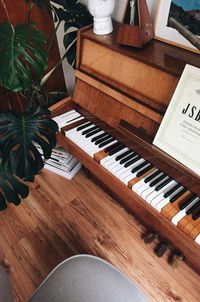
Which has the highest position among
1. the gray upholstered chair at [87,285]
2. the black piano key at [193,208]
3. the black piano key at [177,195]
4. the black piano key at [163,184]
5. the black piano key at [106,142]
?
the black piano key at [193,208]

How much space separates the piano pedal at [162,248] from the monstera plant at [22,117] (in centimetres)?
80

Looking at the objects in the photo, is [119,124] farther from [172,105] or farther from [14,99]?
[14,99]

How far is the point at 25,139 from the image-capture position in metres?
1.05

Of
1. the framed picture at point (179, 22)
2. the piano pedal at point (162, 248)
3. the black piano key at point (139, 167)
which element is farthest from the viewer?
the piano pedal at point (162, 248)

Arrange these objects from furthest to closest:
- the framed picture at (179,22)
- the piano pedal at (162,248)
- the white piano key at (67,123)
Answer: the piano pedal at (162,248) → the white piano key at (67,123) → the framed picture at (179,22)

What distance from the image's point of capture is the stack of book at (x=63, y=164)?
1641mm

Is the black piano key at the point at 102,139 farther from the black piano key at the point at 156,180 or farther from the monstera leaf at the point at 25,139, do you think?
the black piano key at the point at 156,180

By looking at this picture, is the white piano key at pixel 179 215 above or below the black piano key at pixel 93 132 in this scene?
above

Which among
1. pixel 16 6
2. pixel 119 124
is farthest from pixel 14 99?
pixel 119 124

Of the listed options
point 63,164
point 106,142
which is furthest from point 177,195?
point 63,164

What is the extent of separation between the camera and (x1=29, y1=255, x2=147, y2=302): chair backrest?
742 mm

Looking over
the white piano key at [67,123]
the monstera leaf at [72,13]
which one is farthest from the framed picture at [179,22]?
the white piano key at [67,123]

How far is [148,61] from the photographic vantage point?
2.93ft

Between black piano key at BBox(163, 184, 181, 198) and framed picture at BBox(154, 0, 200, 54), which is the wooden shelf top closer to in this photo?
framed picture at BBox(154, 0, 200, 54)
